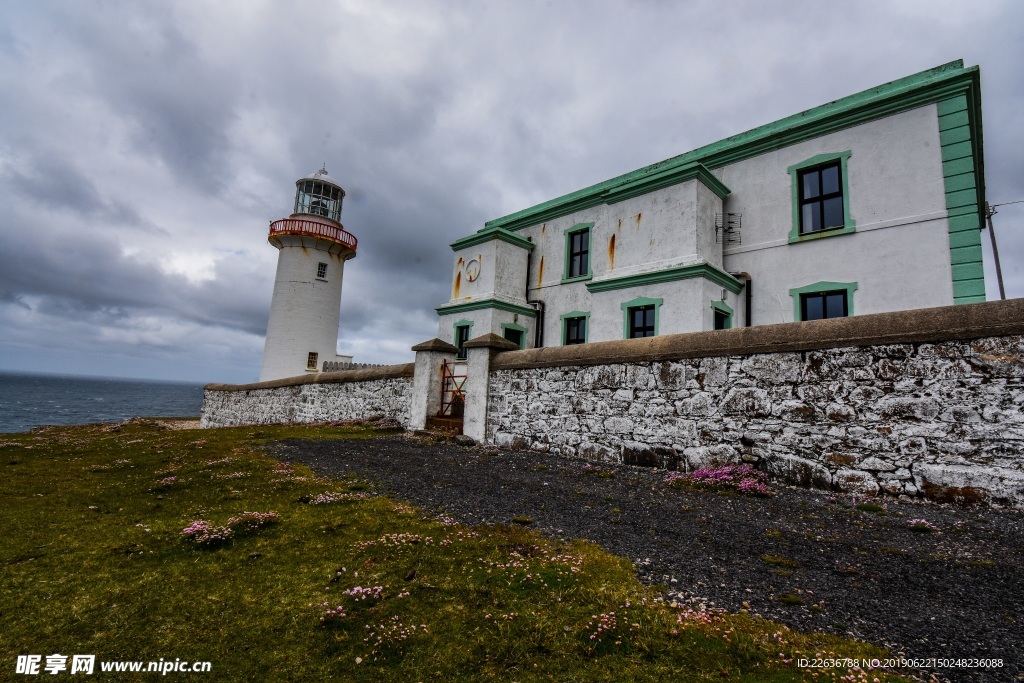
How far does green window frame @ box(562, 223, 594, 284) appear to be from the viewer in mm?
18188

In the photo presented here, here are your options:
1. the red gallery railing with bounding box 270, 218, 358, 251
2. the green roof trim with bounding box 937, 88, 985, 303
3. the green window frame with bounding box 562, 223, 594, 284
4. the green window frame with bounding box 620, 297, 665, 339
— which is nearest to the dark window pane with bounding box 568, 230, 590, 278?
the green window frame with bounding box 562, 223, 594, 284

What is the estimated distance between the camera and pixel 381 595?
321 cm

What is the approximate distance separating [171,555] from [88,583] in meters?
0.60

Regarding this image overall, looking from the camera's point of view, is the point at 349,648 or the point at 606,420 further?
the point at 606,420

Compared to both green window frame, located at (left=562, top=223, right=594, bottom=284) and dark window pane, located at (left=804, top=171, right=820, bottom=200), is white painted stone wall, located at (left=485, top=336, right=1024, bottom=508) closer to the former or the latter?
dark window pane, located at (left=804, top=171, right=820, bottom=200)

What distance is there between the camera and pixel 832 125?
12961 millimetres

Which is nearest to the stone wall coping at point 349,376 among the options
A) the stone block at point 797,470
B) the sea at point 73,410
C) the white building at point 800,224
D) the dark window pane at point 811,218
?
the white building at point 800,224

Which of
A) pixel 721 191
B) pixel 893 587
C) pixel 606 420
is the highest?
pixel 721 191

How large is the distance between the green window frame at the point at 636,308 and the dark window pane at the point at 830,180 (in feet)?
Result: 18.5

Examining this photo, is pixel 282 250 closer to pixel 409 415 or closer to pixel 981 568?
pixel 409 415

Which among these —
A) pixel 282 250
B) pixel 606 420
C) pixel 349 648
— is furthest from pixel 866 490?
pixel 282 250

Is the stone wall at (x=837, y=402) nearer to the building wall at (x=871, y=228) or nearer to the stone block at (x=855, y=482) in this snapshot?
the stone block at (x=855, y=482)

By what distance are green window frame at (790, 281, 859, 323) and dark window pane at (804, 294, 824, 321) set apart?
10 cm

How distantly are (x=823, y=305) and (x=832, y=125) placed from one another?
5.22m
